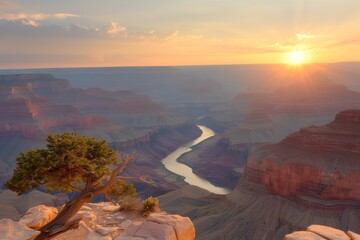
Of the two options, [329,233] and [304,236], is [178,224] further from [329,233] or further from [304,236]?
[329,233]

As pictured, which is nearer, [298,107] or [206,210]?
[206,210]

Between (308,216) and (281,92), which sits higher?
(281,92)

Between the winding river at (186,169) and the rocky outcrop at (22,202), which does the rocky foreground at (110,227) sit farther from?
the winding river at (186,169)

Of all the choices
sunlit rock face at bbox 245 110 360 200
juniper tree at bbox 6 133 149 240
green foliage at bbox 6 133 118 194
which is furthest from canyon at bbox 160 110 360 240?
green foliage at bbox 6 133 118 194

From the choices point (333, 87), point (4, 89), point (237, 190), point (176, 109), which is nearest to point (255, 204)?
point (237, 190)

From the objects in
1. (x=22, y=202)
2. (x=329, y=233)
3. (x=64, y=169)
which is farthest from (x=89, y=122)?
(x=329, y=233)

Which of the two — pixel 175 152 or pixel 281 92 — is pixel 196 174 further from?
pixel 281 92
